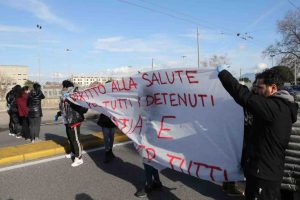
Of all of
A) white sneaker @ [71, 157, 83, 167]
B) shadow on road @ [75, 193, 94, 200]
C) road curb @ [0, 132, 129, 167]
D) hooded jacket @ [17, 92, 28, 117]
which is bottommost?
shadow on road @ [75, 193, 94, 200]

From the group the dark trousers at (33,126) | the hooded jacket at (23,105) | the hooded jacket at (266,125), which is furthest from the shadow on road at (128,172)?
the hooded jacket at (23,105)

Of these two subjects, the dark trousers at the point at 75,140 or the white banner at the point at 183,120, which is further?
the dark trousers at the point at 75,140

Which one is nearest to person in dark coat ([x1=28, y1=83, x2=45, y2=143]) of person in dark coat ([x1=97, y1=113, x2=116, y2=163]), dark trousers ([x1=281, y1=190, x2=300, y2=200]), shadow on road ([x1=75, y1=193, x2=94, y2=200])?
person in dark coat ([x1=97, y1=113, x2=116, y2=163])

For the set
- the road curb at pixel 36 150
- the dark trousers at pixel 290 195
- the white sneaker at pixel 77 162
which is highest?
the dark trousers at pixel 290 195

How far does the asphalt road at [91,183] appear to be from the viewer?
19.3 ft

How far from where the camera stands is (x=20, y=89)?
38.7 feet

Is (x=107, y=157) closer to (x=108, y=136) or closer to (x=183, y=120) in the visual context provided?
(x=108, y=136)

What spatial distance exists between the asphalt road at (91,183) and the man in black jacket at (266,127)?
94.3 inches

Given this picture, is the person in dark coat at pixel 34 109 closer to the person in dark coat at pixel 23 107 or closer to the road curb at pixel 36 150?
the person in dark coat at pixel 23 107

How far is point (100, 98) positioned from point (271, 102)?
3812mm

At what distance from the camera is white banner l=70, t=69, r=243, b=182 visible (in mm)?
4324

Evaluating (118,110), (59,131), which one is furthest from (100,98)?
(59,131)

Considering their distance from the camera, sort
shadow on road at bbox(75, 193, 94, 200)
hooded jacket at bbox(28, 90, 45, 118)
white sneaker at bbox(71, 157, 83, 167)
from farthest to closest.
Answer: hooded jacket at bbox(28, 90, 45, 118) → white sneaker at bbox(71, 157, 83, 167) → shadow on road at bbox(75, 193, 94, 200)

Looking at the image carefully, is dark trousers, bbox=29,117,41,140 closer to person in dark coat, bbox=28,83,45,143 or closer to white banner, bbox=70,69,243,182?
person in dark coat, bbox=28,83,45,143
